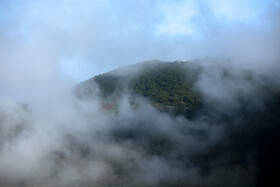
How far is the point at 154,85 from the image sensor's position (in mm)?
107062

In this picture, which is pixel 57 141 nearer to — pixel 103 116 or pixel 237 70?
pixel 103 116

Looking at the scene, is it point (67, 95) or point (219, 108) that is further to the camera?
point (67, 95)

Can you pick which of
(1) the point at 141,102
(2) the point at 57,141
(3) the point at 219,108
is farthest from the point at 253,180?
(2) the point at 57,141

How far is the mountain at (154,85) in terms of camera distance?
96.4 metres

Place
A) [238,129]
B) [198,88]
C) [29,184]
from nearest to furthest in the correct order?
1. [29,184]
2. [238,129]
3. [198,88]

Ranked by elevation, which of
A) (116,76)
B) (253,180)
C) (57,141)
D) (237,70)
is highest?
(116,76)

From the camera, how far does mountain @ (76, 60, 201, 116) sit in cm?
9644

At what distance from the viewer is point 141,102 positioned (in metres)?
104

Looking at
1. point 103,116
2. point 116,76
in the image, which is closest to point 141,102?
point 103,116

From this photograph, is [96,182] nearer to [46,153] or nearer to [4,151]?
[46,153]

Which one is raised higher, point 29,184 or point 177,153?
point 177,153

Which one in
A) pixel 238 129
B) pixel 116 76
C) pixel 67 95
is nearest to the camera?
pixel 238 129

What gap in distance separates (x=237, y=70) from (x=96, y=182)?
59222 millimetres

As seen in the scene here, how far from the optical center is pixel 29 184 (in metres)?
74.1
